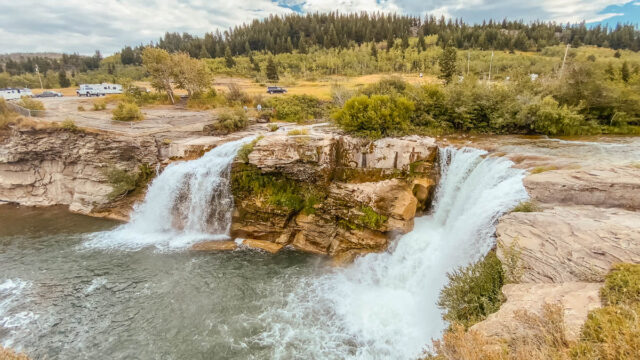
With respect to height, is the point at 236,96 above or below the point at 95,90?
below

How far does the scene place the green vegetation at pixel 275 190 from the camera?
13.7 m

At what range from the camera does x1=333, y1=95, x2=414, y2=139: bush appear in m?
13.7

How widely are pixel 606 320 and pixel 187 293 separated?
1132 cm

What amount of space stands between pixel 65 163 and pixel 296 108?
51.6 feet

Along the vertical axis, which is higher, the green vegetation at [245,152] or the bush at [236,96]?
the bush at [236,96]

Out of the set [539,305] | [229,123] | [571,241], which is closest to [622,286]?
[539,305]

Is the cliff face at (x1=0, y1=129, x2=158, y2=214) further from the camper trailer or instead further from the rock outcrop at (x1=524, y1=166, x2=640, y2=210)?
the camper trailer

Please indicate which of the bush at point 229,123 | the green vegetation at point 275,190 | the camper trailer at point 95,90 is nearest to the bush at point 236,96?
the bush at point 229,123

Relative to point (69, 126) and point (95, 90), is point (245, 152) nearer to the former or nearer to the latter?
point (69, 126)

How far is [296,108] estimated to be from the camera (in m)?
23.4

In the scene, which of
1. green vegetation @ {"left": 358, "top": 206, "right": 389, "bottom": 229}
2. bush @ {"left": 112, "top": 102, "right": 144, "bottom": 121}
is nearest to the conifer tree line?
bush @ {"left": 112, "top": 102, "right": 144, "bottom": 121}

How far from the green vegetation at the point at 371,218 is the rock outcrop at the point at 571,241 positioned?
17.2 feet

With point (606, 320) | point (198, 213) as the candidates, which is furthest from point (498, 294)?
point (198, 213)

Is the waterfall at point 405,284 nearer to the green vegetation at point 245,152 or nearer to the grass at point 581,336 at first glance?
the grass at point 581,336
